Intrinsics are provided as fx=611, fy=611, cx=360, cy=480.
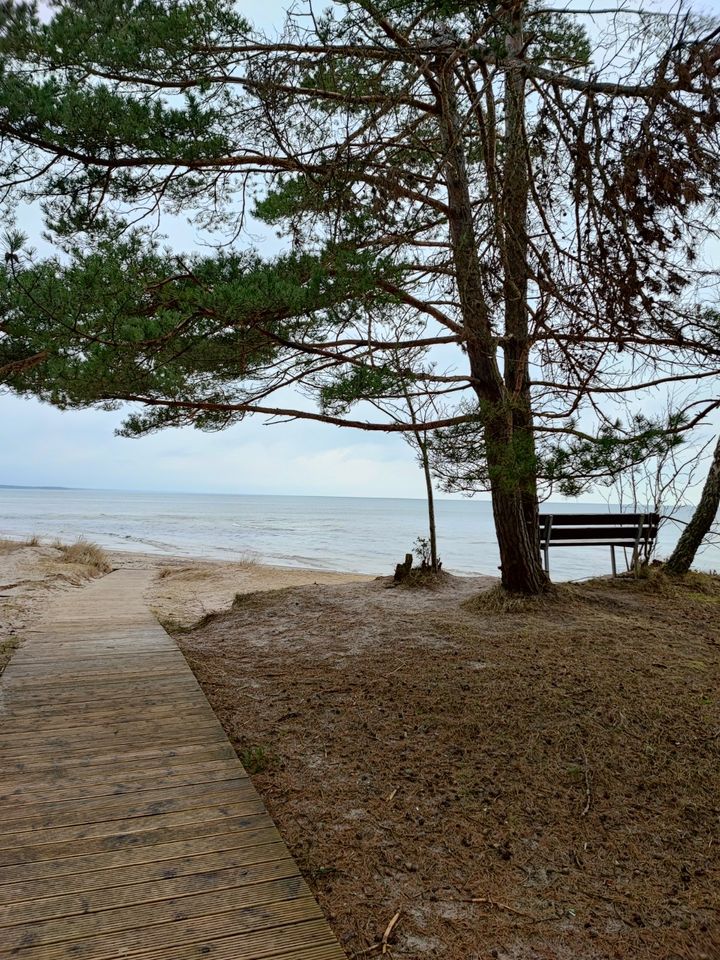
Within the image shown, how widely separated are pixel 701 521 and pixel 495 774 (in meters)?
5.33

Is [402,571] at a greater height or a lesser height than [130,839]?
greater

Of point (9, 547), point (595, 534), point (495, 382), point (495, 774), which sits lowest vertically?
point (495, 774)

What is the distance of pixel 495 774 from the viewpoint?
2889 millimetres

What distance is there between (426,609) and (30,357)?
4031mm

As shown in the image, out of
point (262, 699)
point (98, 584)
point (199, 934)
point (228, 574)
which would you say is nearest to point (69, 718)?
point (262, 699)

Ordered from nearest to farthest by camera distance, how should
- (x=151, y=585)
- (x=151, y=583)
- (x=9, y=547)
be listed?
(x=151, y=585) < (x=151, y=583) < (x=9, y=547)

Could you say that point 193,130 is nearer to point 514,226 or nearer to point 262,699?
point 514,226

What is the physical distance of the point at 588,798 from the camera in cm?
274

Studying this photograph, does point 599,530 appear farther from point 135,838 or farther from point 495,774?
point 135,838

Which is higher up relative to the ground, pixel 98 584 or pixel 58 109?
pixel 58 109

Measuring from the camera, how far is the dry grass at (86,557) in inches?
458

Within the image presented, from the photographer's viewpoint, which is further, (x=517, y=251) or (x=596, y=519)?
(x=596, y=519)

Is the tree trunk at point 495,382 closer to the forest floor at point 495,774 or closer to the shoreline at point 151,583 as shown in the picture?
the forest floor at point 495,774

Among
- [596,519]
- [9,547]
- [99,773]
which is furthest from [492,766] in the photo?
[9,547]
